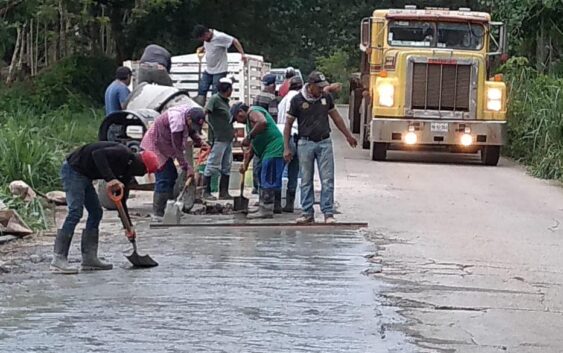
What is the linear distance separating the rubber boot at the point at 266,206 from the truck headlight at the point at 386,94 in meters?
7.73

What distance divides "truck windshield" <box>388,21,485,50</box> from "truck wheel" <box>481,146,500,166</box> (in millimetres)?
1997

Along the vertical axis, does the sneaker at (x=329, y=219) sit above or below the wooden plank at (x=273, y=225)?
above

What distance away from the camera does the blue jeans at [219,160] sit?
14.5 metres

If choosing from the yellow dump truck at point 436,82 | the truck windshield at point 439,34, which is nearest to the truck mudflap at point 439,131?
the yellow dump truck at point 436,82

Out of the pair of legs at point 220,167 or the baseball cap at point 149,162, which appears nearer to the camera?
the baseball cap at point 149,162

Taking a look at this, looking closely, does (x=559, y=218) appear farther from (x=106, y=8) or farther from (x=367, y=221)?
(x=106, y=8)

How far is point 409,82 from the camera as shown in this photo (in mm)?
21062

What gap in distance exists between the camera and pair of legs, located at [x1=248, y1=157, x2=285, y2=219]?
13.7m

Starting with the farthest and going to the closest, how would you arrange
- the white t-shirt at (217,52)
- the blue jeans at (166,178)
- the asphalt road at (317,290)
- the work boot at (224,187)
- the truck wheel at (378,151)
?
1. the truck wheel at (378,151)
2. the white t-shirt at (217,52)
3. the work boot at (224,187)
4. the blue jeans at (166,178)
5. the asphalt road at (317,290)

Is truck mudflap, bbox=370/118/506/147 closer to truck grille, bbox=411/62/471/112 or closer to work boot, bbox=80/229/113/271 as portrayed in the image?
truck grille, bbox=411/62/471/112

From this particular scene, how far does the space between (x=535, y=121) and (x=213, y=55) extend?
22.7ft

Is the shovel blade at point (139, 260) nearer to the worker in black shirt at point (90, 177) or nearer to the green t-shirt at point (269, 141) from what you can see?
the worker in black shirt at point (90, 177)

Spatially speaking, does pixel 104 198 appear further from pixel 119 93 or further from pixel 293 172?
pixel 293 172

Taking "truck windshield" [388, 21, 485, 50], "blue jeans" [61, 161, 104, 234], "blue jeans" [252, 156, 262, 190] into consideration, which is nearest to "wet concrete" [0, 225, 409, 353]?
"blue jeans" [61, 161, 104, 234]
